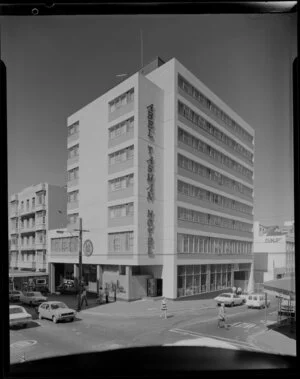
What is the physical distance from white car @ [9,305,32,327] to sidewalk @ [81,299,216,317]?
0.36 meters

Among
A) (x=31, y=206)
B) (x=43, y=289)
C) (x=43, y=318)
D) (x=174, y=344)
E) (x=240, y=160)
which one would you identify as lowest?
(x=174, y=344)

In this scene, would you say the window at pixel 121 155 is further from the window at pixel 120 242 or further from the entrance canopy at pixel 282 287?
the entrance canopy at pixel 282 287

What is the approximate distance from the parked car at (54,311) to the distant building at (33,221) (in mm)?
238

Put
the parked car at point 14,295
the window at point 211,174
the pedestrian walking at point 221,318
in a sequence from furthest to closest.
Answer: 1. the window at point 211,174
2. the pedestrian walking at point 221,318
3. the parked car at point 14,295

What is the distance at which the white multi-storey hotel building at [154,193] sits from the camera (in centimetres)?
219

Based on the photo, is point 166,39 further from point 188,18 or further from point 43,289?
point 43,289

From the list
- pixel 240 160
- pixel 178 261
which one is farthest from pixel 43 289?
pixel 240 160

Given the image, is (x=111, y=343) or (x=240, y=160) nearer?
(x=111, y=343)

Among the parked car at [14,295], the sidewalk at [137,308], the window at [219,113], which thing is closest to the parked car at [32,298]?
the parked car at [14,295]

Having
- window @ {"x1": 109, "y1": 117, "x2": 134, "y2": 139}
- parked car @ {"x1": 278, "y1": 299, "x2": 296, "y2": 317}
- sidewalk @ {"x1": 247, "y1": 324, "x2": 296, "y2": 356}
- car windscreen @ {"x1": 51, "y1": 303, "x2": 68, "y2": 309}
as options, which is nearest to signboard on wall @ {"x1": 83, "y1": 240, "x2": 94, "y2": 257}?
car windscreen @ {"x1": 51, "y1": 303, "x2": 68, "y2": 309}

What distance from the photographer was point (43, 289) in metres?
2.17

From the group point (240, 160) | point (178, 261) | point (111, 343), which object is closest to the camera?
point (111, 343)

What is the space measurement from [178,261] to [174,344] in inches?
20.7

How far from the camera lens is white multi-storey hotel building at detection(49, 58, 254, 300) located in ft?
7.20
